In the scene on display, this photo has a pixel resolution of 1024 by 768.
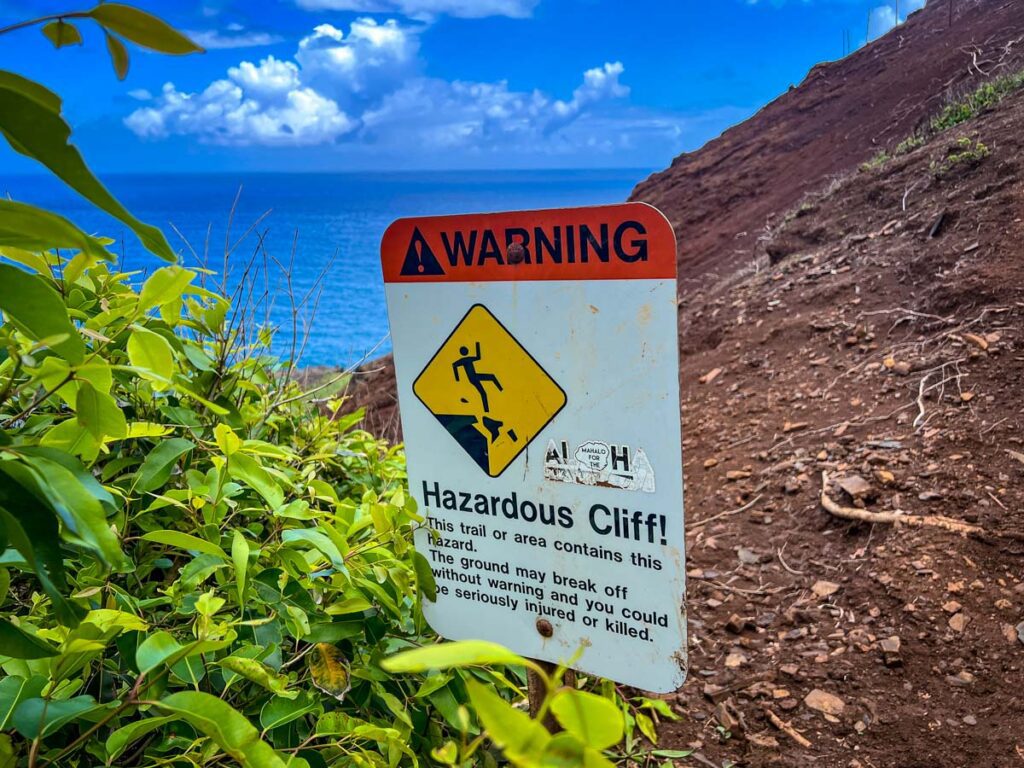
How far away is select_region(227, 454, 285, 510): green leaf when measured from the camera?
148 cm

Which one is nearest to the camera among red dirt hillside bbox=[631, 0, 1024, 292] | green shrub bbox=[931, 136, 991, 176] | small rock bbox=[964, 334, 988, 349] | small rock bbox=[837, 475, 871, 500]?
small rock bbox=[837, 475, 871, 500]

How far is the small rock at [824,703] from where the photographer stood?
2020 mm

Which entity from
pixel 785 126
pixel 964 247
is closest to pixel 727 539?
pixel 964 247

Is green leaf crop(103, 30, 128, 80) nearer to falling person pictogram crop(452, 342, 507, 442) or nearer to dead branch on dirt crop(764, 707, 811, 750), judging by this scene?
falling person pictogram crop(452, 342, 507, 442)

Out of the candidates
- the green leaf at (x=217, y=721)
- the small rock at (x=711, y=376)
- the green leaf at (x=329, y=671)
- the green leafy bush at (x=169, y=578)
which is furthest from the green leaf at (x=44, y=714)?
the small rock at (x=711, y=376)

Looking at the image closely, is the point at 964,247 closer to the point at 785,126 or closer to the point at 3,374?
the point at 3,374

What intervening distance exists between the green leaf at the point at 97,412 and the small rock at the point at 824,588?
6.82ft

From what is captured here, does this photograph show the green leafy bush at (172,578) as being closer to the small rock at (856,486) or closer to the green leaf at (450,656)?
the green leaf at (450,656)

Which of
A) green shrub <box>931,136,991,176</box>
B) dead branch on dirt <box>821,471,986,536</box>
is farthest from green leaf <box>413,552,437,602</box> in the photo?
green shrub <box>931,136,991,176</box>

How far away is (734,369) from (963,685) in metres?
2.66

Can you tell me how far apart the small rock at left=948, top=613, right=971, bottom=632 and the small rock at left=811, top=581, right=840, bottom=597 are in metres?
0.34

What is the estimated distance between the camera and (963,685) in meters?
1.98

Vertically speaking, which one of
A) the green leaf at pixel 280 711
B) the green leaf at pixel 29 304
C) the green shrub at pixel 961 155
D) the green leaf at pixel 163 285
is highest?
the green shrub at pixel 961 155

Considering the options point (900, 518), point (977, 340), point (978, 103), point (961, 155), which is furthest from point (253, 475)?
point (978, 103)
